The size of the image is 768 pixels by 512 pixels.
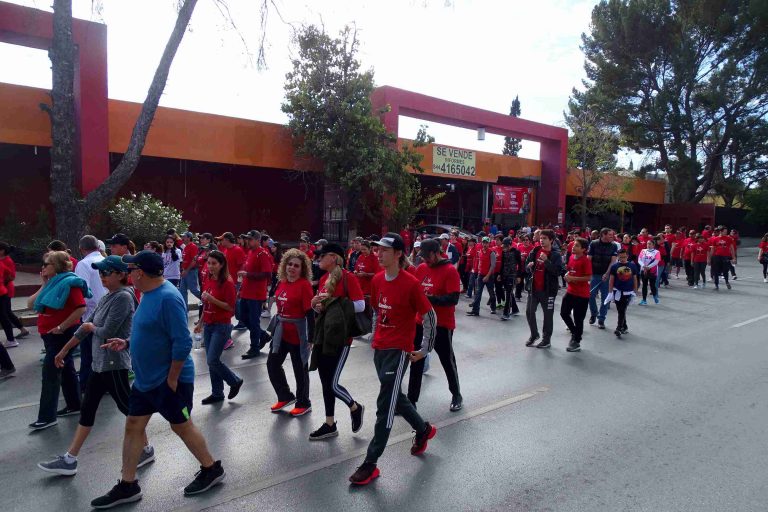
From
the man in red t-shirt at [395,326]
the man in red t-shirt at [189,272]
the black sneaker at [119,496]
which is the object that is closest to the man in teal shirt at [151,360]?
the black sneaker at [119,496]

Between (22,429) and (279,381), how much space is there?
2.38 m

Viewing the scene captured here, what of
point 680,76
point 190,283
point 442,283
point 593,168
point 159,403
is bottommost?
point 190,283

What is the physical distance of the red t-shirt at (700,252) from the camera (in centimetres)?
1777

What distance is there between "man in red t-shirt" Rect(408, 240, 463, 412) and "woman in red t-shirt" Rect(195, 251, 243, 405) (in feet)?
6.26

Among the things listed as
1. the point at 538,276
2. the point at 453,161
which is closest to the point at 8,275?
the point at 538,276

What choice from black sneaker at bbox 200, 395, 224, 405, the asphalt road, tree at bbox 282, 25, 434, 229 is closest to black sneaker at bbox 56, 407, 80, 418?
the asphalt road

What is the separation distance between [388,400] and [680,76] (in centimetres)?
4135

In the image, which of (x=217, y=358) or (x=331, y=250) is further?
(x=217, y=358)

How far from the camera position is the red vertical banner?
29.5 metres

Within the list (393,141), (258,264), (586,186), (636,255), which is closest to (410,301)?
(258,264)

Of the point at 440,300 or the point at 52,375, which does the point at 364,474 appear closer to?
the point at 440,300

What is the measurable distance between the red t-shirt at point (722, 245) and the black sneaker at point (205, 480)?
18.0 meters

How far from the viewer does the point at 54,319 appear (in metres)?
5.30

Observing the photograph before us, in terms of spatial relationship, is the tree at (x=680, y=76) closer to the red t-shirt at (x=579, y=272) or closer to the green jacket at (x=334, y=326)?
the red t-shirt at (x=579, y=272)
